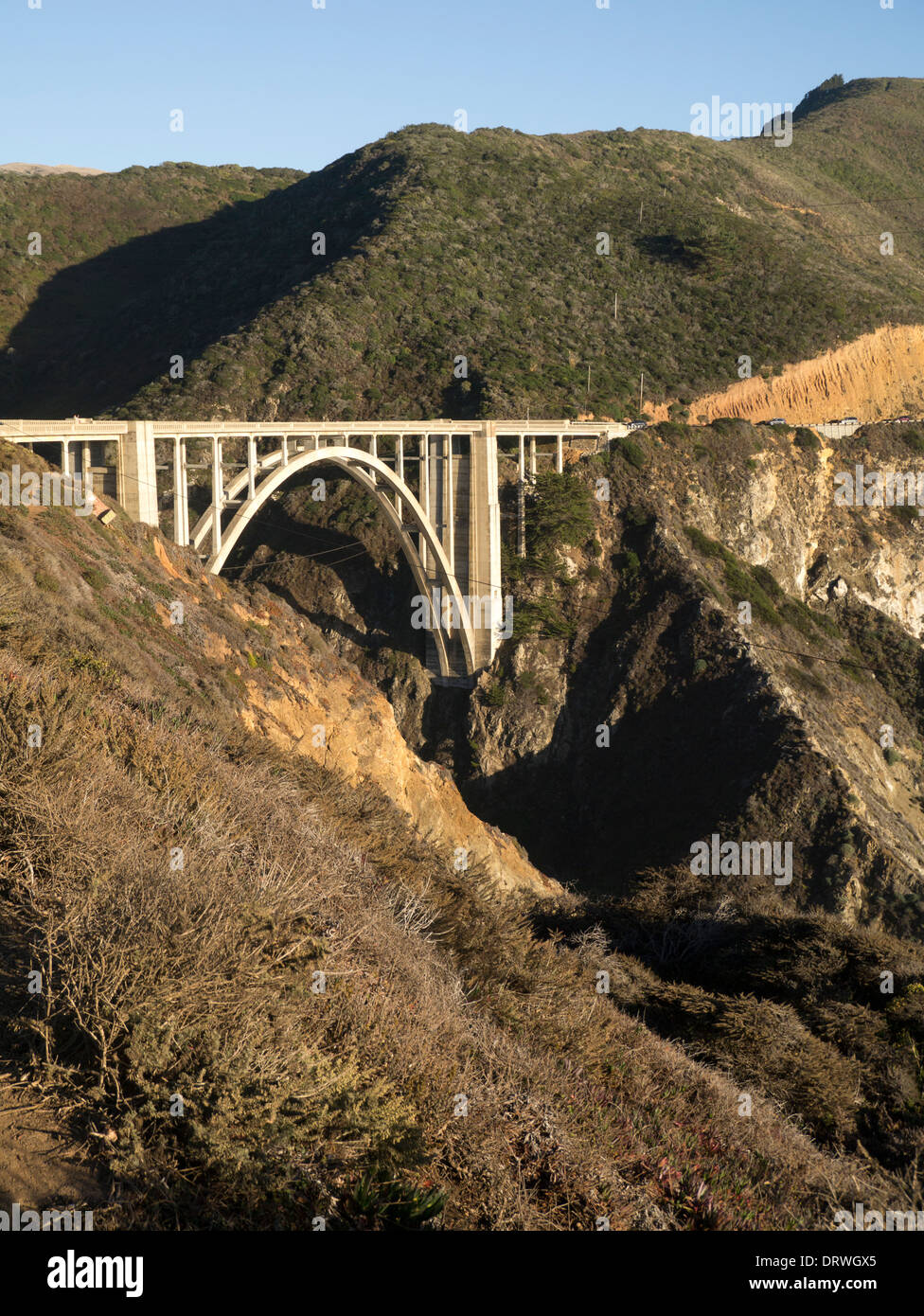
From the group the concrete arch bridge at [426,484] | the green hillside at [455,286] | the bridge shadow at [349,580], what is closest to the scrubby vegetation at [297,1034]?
the concrete arch bridge at [426,484]

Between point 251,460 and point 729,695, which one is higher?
point 251,460

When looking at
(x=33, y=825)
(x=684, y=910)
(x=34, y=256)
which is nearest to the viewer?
(x=33, y=825)

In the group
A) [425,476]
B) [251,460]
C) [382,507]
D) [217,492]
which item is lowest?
[217,492]

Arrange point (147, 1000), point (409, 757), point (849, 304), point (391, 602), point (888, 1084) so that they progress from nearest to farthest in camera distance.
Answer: point (147, 1000), point (888, 1084), point (409, 757), point (391, 602), point (849, 304)

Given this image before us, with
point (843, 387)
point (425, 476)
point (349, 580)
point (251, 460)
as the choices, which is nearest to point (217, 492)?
point (251, 460)

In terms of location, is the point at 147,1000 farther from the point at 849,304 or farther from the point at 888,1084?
the point at 849,304

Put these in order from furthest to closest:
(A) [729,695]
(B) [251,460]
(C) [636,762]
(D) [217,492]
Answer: (C) [636,762]
(A) [729,695]
(B) [251,460]
(D) [217,492]

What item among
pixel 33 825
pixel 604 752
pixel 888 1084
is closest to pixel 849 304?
pixel 604 752

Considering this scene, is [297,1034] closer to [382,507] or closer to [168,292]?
[382,507]
